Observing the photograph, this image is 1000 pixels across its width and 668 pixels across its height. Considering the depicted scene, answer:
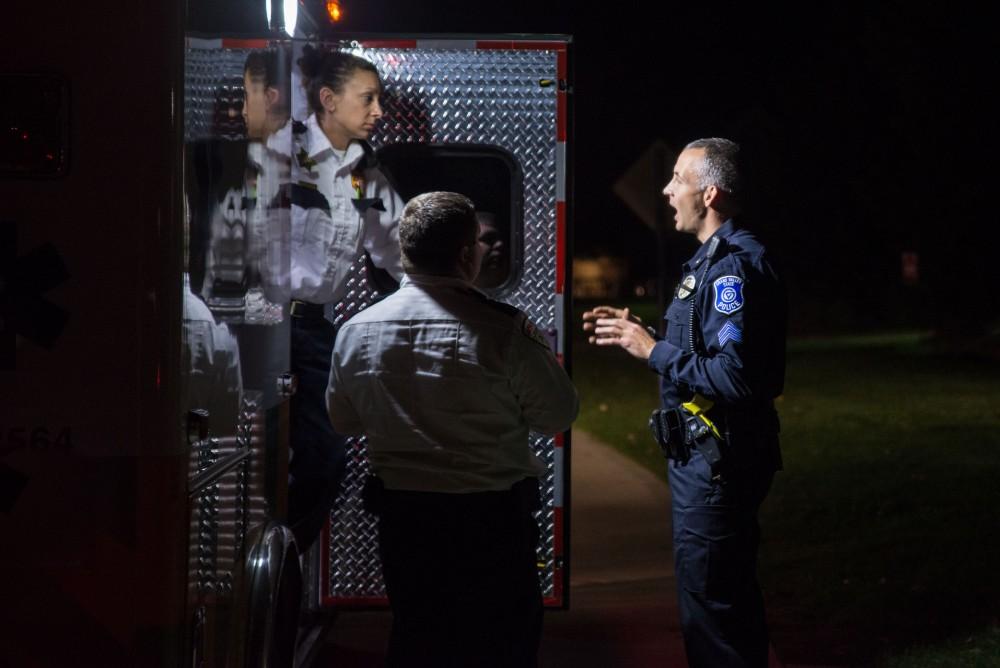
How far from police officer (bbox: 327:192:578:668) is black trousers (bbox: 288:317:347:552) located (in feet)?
4.50

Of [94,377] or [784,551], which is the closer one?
[94,377]

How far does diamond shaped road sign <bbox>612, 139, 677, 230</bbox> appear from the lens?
35.9 feet

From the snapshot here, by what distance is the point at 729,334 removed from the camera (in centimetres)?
399

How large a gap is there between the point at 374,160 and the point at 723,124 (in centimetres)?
4087

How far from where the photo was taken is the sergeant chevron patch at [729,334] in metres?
3.98

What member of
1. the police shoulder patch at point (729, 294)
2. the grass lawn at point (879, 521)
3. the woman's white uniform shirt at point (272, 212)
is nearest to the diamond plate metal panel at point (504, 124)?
the woman's white uniform shirt at point (272, 212)

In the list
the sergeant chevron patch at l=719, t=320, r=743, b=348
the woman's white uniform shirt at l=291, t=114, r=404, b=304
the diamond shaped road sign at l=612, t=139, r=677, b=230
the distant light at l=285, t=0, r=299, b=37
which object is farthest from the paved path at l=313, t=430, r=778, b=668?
the distant light at l=285, t=0, r=299, b=37

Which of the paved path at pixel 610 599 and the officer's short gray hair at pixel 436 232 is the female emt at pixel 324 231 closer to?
the paved path at pixel 610 599

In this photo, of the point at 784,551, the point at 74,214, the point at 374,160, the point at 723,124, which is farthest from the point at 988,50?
the point at 74,214

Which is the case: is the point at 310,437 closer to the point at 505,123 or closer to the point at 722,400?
the point at 505,123

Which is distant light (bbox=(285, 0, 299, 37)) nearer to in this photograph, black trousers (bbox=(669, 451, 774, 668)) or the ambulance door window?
the ambulance door window

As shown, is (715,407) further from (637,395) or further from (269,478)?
(637,395)

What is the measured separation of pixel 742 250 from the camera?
4.13 metres

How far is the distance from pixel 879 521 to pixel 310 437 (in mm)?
5385
